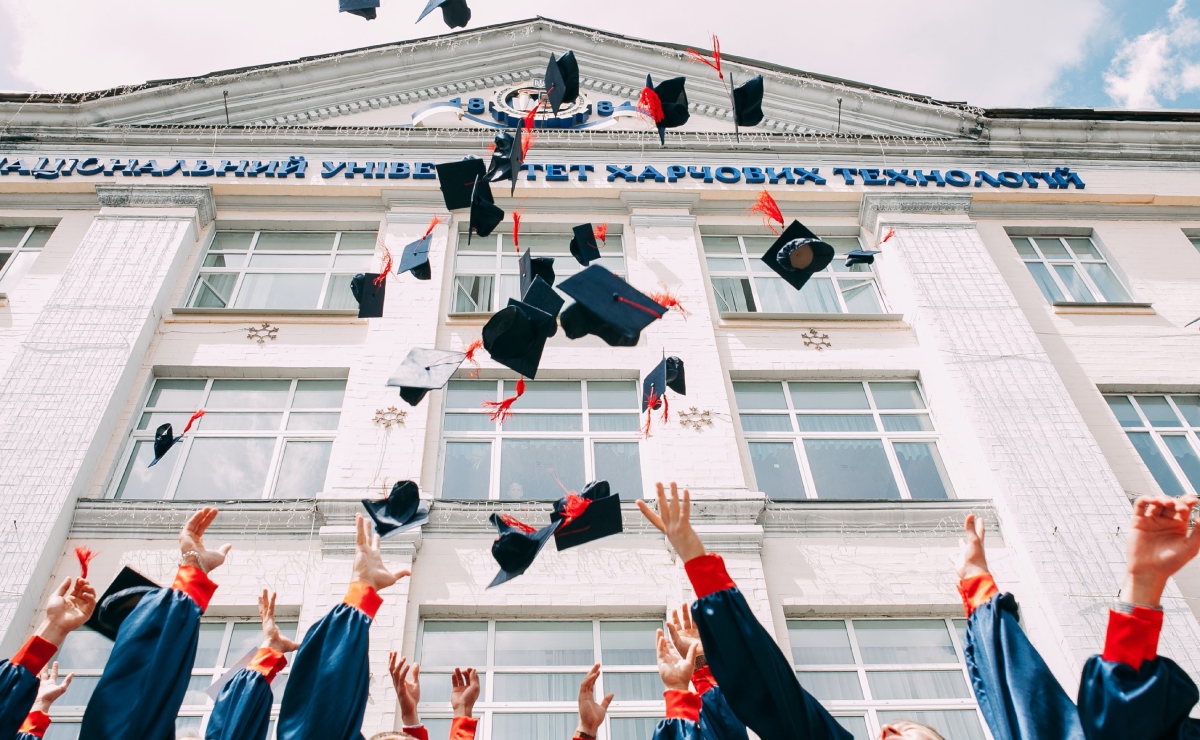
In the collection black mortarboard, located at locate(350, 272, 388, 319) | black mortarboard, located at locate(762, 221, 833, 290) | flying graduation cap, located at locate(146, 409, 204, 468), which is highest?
black mortarboard, located at locate(350, 272, 388, 319)

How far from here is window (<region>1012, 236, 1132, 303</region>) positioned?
38.8 ft

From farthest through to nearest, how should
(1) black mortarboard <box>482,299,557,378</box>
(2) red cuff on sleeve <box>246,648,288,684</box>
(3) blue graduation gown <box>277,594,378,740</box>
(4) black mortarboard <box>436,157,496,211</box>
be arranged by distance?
(4) black mortarboard <box>436,157,496,211</box> < (1) black mortarboard <box>482,299,557,378</box> < (2) red cuff on sleeve <box>246,648,288,684</box> < (3) blue graduation gown <box>277,594,378,740</box>

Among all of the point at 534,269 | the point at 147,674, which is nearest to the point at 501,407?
the point at 534,269

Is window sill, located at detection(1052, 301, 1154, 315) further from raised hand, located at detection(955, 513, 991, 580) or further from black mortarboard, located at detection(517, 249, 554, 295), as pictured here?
raised hand, located at detection(955, 513, 991, 580)

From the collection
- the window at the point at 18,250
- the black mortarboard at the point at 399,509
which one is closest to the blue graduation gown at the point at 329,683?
the black mortarboard at the point at 399,509

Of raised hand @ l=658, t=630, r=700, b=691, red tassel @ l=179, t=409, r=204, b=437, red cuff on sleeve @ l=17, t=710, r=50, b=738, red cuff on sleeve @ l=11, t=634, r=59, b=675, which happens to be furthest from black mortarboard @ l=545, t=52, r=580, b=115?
red cuff on sleeve @ l=17, t=710, r=50, b=738

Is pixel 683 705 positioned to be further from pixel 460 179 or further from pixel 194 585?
pixel 460 179

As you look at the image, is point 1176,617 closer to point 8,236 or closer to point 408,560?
point 408,560

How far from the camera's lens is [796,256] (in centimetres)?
896

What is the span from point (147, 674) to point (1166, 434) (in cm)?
1046

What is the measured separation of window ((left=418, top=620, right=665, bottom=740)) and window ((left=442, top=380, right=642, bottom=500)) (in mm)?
1469

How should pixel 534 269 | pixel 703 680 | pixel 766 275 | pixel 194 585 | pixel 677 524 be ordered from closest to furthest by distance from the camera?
pixel 677 524, pixel 194 585, pixel 703 680, pixel 534 269, pixel 766 275

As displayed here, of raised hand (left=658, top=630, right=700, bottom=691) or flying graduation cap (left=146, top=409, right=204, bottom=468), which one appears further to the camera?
flying graduation cap (left=146, top=409, right=204, bottom=468)

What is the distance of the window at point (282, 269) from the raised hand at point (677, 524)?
8.06 meters
